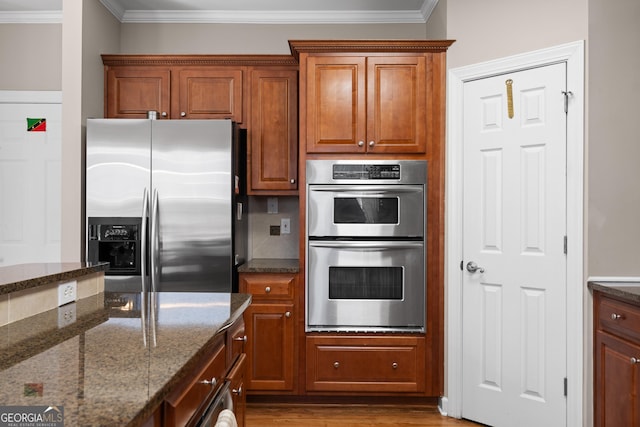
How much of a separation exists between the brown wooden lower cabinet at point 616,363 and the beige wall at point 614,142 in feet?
0.90

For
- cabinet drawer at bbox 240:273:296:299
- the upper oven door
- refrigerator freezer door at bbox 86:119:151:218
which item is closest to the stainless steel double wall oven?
the upper oven door

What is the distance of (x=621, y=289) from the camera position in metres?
2.21

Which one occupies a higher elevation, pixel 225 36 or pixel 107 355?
pixel 225 36

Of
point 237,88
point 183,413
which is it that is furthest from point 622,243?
point 237,88

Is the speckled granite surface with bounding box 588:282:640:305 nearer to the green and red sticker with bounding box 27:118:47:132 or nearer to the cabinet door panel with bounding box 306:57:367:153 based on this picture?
the cabinet door panel with bounding box 306:57:367:153

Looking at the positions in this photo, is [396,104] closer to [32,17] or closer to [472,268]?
[472,268]

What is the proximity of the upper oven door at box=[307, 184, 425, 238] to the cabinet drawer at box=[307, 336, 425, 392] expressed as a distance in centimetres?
68

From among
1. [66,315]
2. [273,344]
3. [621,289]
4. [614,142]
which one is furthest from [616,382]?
[66,315]

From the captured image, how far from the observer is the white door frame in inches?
97.5

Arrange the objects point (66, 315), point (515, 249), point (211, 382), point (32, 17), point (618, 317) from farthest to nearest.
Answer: point (32, 17) → point (515, 249) → point (618, 317) → point (66, 315) → point (211, 382)

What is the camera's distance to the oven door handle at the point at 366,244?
3.04 metres

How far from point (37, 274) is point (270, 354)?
1.79 m

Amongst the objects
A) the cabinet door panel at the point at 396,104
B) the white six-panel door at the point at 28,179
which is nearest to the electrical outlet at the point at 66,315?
the cabinet door panel at the point at 396,104

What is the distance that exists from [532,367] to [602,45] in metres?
1.75
